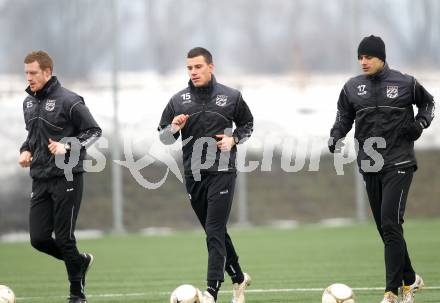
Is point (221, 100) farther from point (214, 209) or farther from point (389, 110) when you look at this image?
point (389, 110)

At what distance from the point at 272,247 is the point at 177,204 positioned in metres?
6.44

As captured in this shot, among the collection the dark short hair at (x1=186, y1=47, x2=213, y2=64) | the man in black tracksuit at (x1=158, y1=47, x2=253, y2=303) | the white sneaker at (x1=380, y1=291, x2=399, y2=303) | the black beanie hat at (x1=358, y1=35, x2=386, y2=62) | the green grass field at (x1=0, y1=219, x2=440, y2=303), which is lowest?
the green grass field at (x1=0, y1=219, x2=440, y2=303)

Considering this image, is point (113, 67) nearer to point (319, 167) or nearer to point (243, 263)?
point (319, 167)

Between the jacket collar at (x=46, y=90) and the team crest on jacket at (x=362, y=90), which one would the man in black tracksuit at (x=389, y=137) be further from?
the jacket collar at (x=46, y=90)

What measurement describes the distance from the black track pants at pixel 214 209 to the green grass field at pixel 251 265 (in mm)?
993

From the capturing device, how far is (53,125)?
9766mm

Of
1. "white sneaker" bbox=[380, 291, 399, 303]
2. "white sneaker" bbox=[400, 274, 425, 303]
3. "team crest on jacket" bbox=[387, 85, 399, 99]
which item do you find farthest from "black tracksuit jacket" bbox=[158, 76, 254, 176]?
"white sneaker" bbox=[400, 274, 425, 303]

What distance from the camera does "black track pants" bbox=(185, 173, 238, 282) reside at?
30.9ft

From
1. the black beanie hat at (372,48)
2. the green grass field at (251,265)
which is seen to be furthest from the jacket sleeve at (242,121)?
the green grass field at (251,265)

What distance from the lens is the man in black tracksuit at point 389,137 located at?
31.0ft

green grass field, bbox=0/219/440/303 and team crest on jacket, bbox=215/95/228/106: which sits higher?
team crest on jacket, bbox=215/95/228/106

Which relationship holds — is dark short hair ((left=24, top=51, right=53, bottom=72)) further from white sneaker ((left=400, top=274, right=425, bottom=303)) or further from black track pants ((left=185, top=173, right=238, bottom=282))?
white sneaker ((left=400, top=274, right=425, bottom=303))

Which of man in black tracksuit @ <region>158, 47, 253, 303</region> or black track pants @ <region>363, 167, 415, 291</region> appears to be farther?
man in black tracksuit @ <region>158, 47, 253, 303</region>

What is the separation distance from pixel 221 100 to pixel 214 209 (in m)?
1.06
